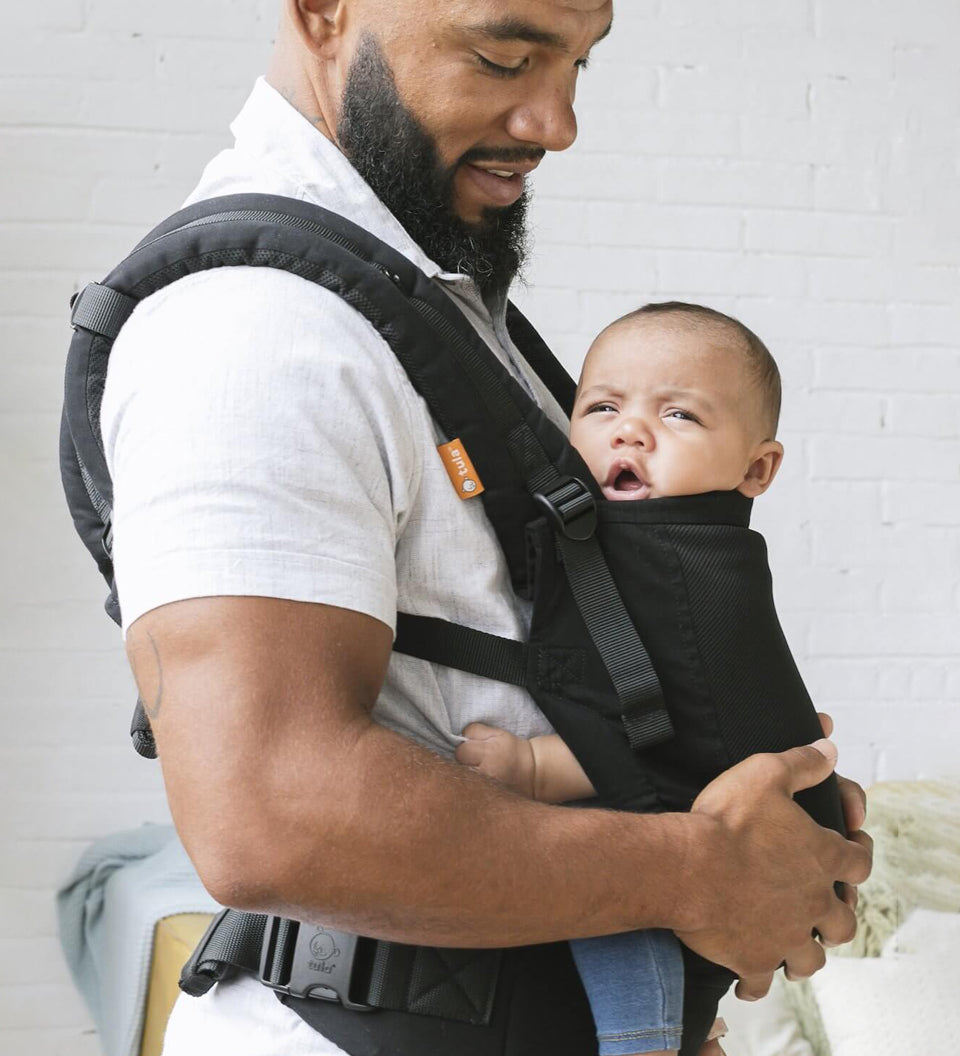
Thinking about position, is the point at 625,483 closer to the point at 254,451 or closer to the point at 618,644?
the point at 618,644

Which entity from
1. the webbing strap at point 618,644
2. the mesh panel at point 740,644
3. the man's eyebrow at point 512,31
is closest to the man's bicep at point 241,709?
the webbing strap at point 618,644

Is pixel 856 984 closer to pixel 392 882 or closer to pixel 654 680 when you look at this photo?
pixel 654 680

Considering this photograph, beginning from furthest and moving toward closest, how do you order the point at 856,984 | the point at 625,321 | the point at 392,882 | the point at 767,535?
the point at 767,535
the point at 856,984
the point at 625,321
the point at 392,882

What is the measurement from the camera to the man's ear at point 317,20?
3.79 feet

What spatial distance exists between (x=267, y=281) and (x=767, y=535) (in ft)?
7.68

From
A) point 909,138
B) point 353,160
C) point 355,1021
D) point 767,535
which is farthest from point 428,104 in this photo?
point 909,138

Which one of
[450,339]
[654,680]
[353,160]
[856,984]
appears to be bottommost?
[856,984]

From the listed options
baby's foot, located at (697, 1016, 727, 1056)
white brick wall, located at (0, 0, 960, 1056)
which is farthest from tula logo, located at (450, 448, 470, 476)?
white brick wall, located at (0, 0, 960, 1056)

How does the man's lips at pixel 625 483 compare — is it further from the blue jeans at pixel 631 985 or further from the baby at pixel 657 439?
the blue jeans at pixel 631 985

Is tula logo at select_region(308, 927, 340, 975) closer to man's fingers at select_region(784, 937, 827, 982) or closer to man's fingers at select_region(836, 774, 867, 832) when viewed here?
man's fingers at select_region(784, 937, 827, 982)

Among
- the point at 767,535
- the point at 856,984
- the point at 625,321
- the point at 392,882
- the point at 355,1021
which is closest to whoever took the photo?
the point at 392,882

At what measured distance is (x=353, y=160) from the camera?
3.78 ft

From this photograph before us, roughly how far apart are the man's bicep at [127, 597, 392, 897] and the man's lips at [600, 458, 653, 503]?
46cm

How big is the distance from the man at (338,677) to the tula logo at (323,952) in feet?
0.19
